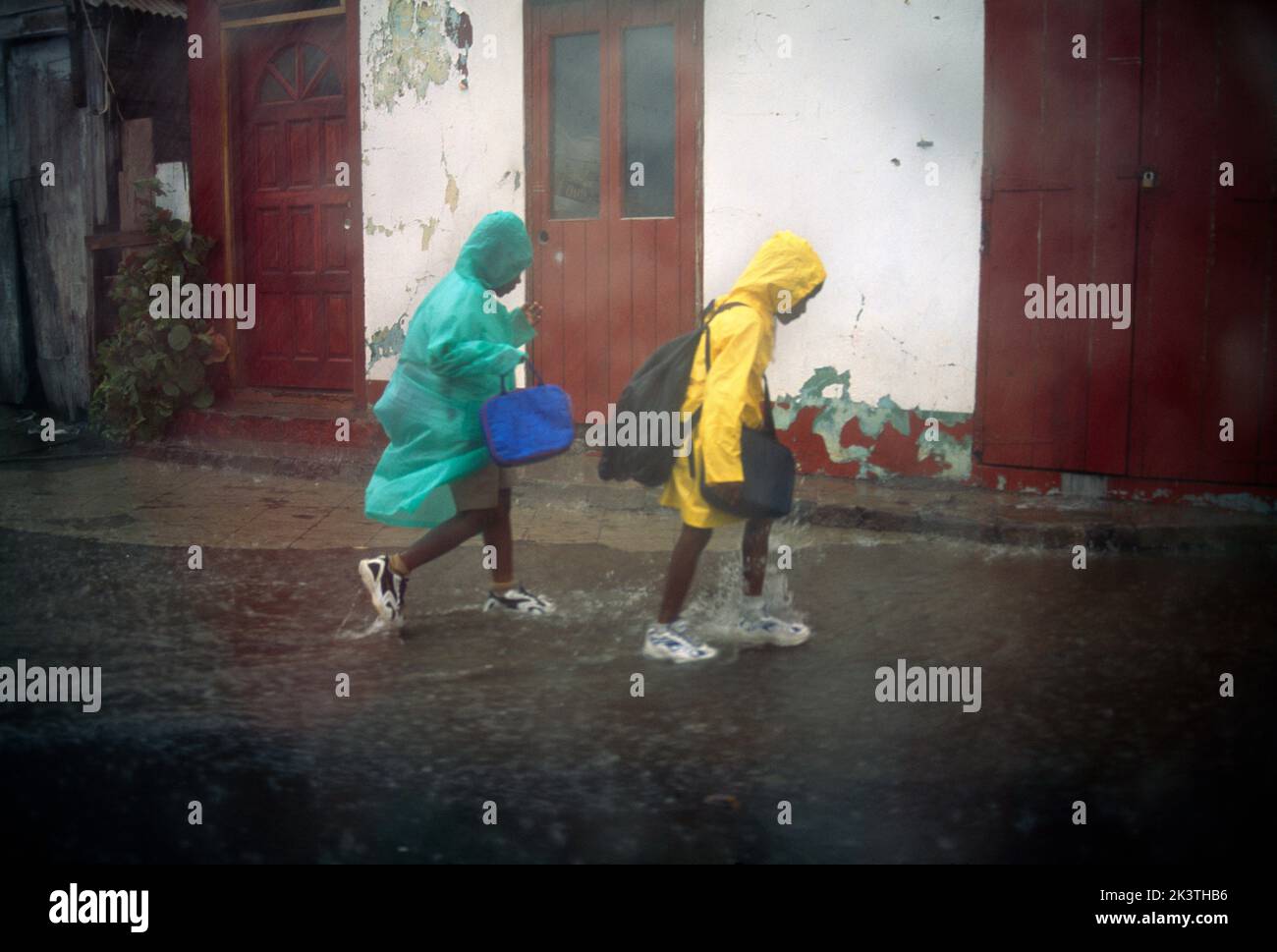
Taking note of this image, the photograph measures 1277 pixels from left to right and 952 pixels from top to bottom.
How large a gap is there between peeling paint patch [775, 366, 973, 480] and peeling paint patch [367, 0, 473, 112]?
325 cm

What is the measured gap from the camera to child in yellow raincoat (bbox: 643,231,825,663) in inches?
185

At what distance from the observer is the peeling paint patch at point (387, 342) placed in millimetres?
9508

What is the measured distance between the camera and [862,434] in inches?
321

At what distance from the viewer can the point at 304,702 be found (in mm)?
4559

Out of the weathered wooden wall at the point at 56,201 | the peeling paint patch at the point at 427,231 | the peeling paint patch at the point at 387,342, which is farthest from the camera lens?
the weathered wooden wall at the point at 56,201

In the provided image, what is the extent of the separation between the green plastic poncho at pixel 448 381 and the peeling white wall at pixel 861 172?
311 centimetres

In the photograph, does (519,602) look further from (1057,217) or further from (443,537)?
(1057,217)

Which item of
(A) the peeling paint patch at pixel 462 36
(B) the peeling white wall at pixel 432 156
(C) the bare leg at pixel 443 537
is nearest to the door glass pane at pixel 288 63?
(B) the peeling white wall at pixel 432 156

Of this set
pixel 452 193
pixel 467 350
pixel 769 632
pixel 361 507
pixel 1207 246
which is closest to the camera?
pixel 467 350

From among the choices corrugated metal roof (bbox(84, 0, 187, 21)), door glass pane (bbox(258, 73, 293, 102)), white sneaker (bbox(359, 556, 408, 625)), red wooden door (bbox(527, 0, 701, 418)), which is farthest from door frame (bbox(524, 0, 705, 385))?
corrugated metal roof (bbox(84, 0, 187, 21))

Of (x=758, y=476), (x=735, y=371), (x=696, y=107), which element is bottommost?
(x=758, y=476)

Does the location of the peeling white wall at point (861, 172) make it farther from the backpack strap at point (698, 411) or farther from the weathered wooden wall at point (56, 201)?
the weathered wooden wall at point (56, 201)

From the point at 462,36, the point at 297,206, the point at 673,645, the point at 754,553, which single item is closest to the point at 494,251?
the point at 754,553

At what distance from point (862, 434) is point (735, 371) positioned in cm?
358
